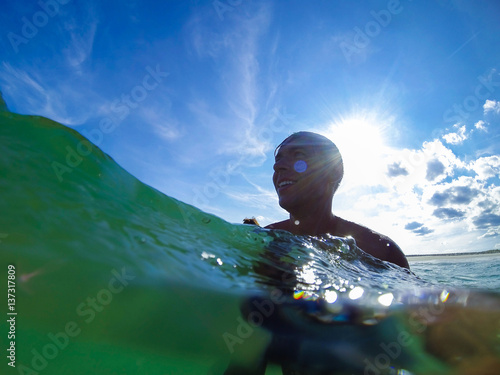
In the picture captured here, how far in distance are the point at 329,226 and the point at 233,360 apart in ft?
9.04

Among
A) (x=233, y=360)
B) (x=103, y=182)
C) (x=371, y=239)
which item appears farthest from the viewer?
(x=371, y=239)

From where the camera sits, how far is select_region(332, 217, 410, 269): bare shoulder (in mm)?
3936

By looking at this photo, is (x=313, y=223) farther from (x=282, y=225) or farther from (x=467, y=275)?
(x=467, y=275)

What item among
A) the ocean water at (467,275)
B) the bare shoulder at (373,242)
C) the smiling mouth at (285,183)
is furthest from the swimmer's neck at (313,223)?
the ocean water at (467,275)

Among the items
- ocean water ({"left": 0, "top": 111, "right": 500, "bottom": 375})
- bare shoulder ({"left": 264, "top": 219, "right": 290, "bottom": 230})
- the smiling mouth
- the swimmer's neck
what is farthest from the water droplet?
ocean water ({"left": 0, "top": 111, "right": 500, "bottom": 375})

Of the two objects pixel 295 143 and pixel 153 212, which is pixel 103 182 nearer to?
pixel 153 212

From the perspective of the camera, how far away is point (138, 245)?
2.14 meters

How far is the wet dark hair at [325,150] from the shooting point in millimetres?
4451

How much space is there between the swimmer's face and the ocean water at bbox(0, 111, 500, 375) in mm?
1576

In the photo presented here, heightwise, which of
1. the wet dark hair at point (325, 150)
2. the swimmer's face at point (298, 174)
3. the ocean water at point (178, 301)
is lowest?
the ocean water at point (178, 301)

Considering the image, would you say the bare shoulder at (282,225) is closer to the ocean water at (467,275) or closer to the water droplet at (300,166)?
the water droplet at (300,166)

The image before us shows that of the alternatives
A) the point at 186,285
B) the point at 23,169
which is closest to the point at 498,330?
the point at 186,285

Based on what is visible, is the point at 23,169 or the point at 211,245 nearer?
the point at 23,169

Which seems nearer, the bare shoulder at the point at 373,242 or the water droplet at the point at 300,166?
the bare shoulder at the point at 373,242
